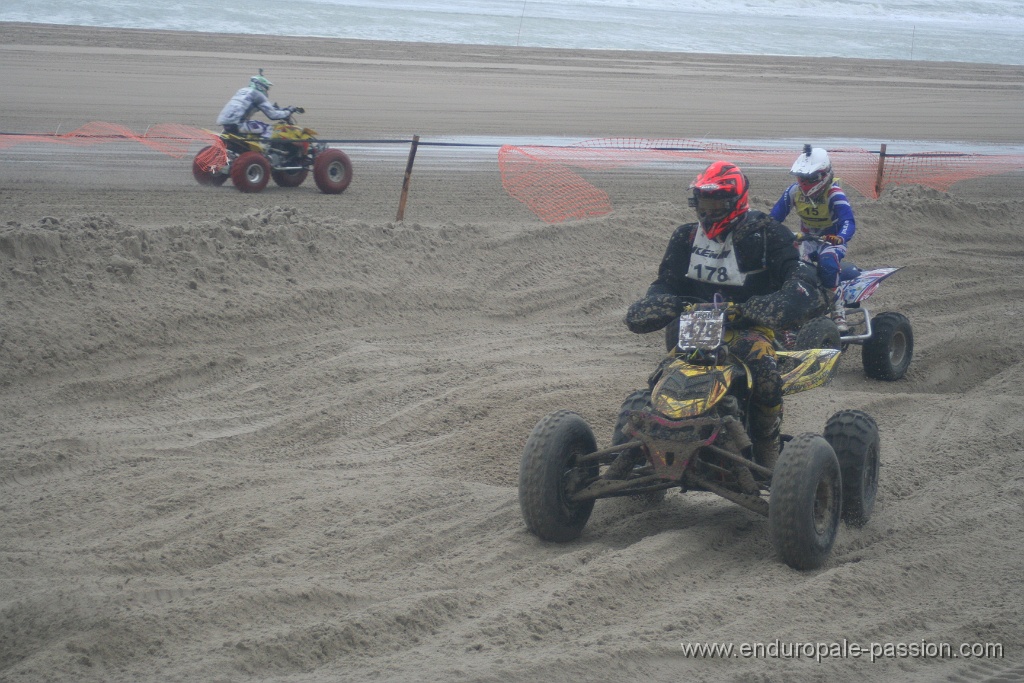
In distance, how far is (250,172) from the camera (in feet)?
45.6

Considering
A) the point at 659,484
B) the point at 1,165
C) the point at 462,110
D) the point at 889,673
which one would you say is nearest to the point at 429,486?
the point at 659,484

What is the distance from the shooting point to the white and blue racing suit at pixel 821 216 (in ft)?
27.7

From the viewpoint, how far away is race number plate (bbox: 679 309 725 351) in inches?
197

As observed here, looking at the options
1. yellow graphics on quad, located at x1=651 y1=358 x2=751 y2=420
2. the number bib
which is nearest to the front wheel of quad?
yellow graphics on quad, located at x1=651 y1=358 x2=751 y2=420

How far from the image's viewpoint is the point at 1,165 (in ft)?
46.6

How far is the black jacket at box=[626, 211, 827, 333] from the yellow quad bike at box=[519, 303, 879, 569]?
0.17 meters

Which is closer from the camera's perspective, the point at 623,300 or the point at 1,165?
the point at 623,300

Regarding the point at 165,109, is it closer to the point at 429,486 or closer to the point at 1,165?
the point at 1,165

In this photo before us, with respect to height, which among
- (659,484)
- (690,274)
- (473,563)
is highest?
(690,274)

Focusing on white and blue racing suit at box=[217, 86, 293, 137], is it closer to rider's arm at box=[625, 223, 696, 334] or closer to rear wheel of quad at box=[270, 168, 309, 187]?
rear wheel of quad at box=[270, 168, 309, 187]

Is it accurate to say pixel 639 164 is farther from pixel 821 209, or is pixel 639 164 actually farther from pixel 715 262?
pixel 715 262

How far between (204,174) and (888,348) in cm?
972

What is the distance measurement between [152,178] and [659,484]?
11405 mm

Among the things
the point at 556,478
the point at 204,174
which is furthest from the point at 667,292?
the point at 204,174
